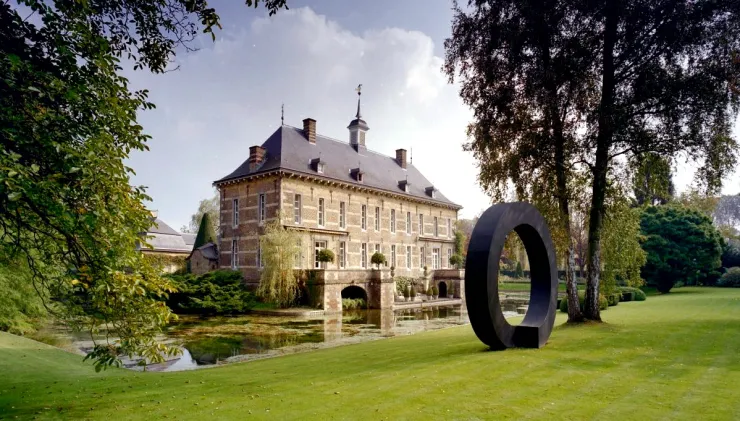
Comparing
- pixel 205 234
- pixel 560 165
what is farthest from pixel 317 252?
pixel 560 165

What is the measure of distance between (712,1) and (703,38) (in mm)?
900

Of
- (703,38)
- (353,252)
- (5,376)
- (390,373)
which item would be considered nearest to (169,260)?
(353,252)

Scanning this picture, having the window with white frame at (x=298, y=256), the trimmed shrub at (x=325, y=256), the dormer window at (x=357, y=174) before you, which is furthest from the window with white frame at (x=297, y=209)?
the dormer window at (x=357, y=174)

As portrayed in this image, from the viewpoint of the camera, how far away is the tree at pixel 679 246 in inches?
1172

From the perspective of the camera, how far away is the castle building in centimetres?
2602

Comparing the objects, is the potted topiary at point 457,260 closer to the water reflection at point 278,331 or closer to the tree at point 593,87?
the water reflection at point 278,331

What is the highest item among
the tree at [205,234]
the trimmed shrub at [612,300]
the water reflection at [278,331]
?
the tree at [205,234]

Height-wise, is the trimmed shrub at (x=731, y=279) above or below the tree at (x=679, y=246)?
below

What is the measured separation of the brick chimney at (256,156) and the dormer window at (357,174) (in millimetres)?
6193

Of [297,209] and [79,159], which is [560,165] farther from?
[297,209]

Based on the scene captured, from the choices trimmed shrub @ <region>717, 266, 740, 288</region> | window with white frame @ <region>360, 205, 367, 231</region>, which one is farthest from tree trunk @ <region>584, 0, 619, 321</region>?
trimmed shrub @ <region>717, 266, 740, 288</region>

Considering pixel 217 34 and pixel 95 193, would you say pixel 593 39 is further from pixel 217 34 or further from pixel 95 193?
pixel 95 193

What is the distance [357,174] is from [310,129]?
14.1 feet

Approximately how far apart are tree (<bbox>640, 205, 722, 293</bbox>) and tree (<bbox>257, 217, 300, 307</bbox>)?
23380mm
